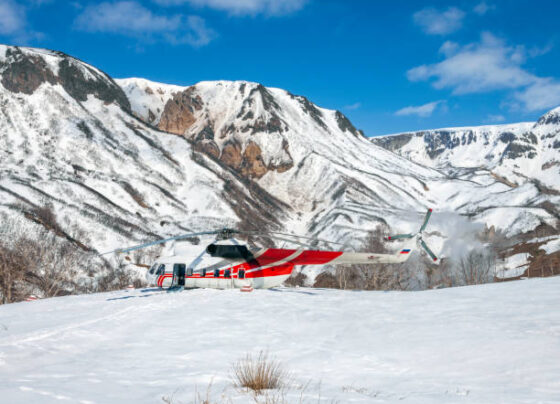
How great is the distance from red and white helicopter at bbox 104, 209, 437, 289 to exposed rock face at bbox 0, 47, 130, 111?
557 ft

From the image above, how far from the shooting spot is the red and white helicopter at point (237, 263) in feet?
73.7

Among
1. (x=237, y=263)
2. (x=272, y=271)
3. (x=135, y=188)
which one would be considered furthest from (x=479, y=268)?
(x=135, y=188)

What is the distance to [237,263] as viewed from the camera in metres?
23.3

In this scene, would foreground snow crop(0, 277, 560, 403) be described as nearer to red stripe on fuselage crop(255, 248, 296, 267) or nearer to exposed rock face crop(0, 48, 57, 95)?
red stripe on fuselage crop(255, 248, 296, 267)

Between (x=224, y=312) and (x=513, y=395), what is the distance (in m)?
10.9

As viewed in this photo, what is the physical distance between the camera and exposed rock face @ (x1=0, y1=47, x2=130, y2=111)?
525 feet

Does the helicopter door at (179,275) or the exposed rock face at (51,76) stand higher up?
the exposed rock face at (51,76)

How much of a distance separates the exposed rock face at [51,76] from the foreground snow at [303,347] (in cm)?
17374

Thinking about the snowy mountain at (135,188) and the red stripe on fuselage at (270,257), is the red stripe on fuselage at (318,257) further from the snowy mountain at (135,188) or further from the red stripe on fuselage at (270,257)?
the snowy mountain at (135,188)

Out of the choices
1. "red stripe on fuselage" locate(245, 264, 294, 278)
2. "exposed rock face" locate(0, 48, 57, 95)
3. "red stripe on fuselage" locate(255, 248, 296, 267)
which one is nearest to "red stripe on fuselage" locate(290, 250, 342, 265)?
"red stripe on fuselage" locate(255, 248, 296, 267)

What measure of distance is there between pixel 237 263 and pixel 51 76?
182 m

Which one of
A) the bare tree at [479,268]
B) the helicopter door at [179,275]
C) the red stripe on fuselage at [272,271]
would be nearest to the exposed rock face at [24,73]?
the bare tree at [479,268]

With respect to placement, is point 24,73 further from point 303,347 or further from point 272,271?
point 303,347

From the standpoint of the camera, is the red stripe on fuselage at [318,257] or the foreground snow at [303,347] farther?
the red stripe on fuselage at [318,257]
